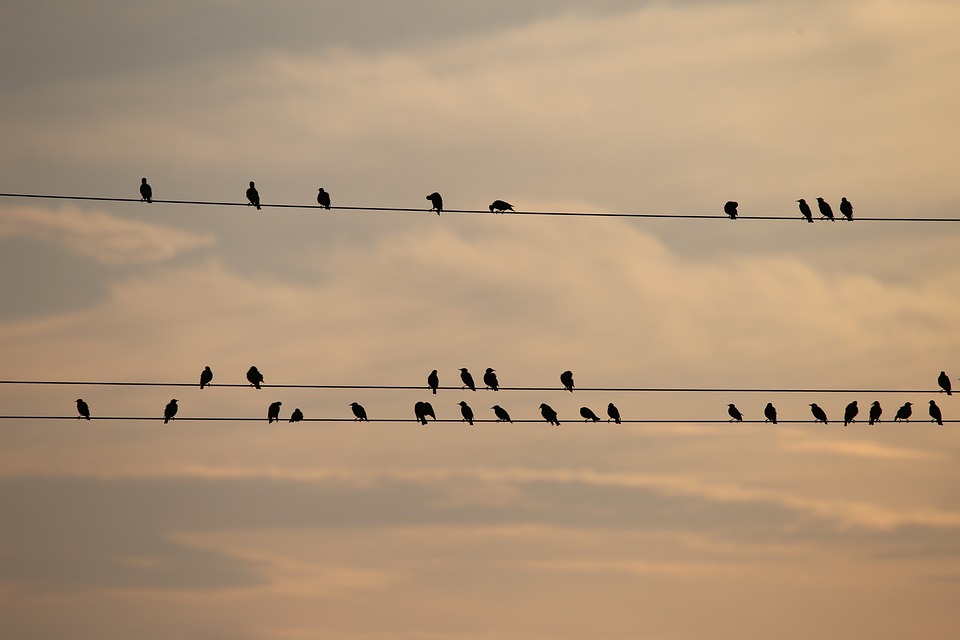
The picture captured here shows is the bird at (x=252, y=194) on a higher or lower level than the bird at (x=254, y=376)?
higher

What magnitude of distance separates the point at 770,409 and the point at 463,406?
7.54m

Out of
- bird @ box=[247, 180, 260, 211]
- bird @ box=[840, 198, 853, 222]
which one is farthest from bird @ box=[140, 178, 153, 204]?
bird @ box=[840, 198, 853, 222]

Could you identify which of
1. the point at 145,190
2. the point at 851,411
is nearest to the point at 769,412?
the point at 851,411

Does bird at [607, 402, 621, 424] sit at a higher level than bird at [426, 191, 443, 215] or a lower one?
lower

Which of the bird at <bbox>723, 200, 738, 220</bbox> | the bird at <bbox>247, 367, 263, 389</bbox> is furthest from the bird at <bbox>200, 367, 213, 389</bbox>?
the bird at <bbox>723, 200, 738, 220</bbox>

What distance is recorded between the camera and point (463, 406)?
132 ft

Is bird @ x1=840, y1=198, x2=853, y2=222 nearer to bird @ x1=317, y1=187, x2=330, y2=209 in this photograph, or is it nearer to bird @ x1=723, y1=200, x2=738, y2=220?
bird @ x1=723, y1=200, x2=738, y2=220

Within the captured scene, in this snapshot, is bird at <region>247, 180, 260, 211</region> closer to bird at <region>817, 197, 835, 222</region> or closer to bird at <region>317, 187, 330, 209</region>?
bird at <region>317, 187, 330, 209</region>

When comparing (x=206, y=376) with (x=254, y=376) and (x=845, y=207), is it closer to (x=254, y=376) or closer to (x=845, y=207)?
(x=254, y=376)

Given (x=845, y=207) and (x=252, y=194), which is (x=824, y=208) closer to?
(x=845, y=207)

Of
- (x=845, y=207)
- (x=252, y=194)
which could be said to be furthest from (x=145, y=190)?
(x=845, y=207)

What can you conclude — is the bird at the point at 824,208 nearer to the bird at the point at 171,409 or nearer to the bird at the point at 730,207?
the bird at the point at 730,207

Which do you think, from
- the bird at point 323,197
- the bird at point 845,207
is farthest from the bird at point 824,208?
the bird at point 323,197

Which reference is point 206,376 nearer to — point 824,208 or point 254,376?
point 254,376
